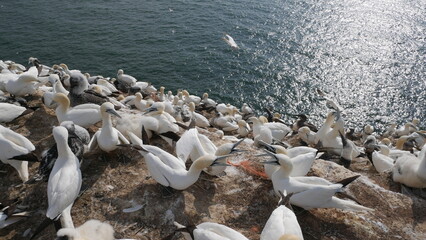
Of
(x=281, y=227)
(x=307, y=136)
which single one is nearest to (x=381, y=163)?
(x=307, y=136)

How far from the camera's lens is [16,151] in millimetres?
6172

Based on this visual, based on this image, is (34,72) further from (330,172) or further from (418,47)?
(418,47)

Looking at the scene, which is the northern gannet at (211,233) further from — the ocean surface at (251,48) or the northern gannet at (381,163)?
the ocean surface at (251,48)

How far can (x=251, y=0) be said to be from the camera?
2973 centimetres

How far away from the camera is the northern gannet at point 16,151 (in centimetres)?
616

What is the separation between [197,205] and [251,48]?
1781 centimetres

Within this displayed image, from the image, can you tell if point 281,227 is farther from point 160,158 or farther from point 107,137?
point 107,137

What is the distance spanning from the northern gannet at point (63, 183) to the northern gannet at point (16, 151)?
72 centimetres

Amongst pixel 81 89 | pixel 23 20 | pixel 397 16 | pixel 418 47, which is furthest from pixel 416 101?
pixel 23 20

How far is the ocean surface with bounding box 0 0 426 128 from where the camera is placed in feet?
62.6

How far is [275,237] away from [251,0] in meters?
27.4

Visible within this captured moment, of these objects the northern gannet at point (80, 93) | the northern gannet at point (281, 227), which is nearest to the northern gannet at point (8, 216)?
the northern gannet at point (281, 227)

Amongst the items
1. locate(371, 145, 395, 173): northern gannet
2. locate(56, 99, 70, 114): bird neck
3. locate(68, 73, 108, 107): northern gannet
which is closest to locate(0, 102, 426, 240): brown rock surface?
locate(371, 145, 395, 173): northern gannet

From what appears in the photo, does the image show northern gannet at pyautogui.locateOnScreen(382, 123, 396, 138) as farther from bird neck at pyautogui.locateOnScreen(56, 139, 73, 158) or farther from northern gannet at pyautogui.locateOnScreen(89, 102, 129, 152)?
bird neck at pyautogui.locateOnScreen(56, 139, 73, 158)
